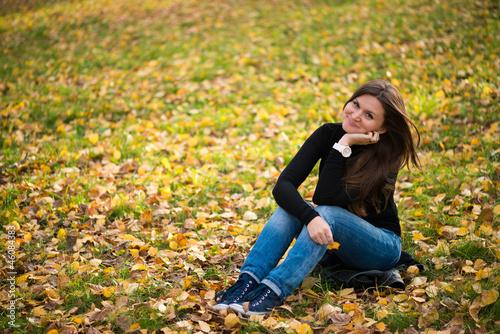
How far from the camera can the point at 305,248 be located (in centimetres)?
224

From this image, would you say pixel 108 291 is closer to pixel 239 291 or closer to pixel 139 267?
pixel 139 267

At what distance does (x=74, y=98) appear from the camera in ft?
17.9

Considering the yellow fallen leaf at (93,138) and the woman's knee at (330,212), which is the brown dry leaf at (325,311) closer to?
the woman's knee at (330,212)

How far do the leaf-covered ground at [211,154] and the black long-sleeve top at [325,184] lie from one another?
16.9 inches

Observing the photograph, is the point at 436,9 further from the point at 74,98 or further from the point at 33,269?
the point at 33,269

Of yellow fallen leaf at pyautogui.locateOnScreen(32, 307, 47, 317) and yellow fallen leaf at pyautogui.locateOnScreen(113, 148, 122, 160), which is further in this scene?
yellow fallen leaf at pyautogui.locateOnScreen(113, 148, 122, 160)

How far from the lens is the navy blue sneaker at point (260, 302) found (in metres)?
2.18

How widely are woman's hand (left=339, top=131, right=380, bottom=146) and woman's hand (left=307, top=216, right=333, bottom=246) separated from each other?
1.65ft

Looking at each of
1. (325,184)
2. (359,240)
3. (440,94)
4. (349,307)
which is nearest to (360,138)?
(325,184)

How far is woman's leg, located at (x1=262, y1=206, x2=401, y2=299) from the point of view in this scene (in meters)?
2.24

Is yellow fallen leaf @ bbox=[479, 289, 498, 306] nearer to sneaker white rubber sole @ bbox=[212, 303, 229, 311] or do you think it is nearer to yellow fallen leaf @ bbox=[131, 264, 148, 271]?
sneaker white rubber sole @ bbox=[212, 303, 229, 311]

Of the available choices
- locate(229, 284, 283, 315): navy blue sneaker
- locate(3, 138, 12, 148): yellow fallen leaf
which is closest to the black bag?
locate(229, 284, 283, 315): navy blue sneaker

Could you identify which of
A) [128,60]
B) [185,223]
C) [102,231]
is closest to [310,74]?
[128,60]

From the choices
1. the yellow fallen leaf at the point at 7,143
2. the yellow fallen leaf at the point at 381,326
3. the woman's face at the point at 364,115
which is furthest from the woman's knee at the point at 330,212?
the yellow fallen leaf at the point at 7,143
